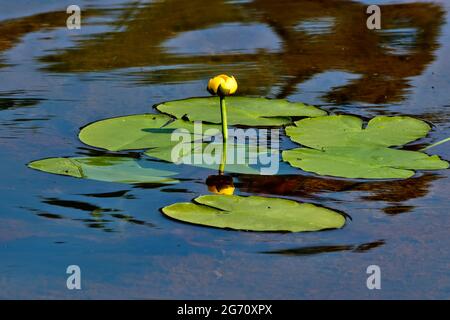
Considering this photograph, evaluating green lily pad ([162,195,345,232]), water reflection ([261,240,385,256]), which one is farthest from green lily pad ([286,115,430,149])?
water reflection ([261,240,385,256])

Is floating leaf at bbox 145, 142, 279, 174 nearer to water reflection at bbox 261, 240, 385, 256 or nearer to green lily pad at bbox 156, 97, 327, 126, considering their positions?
green lily pad at bbox 156, 97, 327, 126

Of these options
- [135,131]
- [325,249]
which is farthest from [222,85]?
[325,249]

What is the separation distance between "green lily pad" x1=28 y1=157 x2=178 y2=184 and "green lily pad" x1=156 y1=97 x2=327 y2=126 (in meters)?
0.38

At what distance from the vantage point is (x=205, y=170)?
2.56 meters

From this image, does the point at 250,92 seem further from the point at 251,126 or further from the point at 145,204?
the point at 145,204

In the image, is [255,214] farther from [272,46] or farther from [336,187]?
[272,46]

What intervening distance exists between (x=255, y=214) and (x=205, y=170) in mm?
368

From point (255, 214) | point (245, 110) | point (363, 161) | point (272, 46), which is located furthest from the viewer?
point (272, 46)

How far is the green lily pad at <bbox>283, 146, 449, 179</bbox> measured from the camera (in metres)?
2.48

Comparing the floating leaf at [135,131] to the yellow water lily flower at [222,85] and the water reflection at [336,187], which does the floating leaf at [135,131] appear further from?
the water reflection at [336,187]

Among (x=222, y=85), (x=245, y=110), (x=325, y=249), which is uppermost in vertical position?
(x=222, y=85)

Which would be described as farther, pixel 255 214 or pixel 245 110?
pixel 245 110

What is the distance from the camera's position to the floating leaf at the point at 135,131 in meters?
2.69
